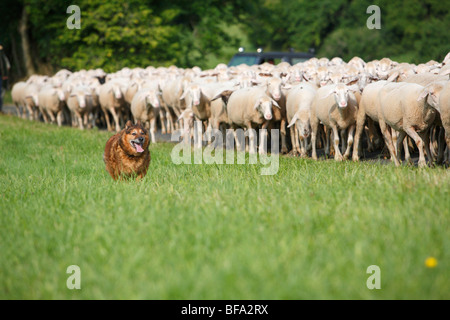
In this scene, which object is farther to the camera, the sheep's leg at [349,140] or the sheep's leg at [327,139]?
the sheep's leg at [327,139]

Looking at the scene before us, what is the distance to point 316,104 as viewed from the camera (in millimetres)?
13164

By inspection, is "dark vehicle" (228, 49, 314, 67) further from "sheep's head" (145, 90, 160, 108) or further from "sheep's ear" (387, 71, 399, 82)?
"sheep's ear" (387, 71, 399, 82)

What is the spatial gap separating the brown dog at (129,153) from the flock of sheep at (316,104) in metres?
4.26

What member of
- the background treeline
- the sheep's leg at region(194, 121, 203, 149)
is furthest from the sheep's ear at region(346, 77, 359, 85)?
the background treeline

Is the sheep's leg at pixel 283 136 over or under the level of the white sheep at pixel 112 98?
under

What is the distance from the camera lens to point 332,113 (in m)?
12.7

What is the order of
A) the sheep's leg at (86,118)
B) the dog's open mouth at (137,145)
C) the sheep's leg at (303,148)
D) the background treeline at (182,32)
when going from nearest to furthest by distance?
the dog's open mouth at (137,145) → the sheep's leg at (303,148) → the sheep's leg at (86,118) → the background treeline at (182,32)

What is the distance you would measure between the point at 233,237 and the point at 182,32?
37770 millimetres

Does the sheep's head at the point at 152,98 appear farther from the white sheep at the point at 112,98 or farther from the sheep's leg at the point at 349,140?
the sheep's leg at the point at 349,140

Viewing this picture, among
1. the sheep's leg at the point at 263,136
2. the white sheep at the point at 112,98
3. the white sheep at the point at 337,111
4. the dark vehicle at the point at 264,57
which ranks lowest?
the sheep's leg at the point at 263,136

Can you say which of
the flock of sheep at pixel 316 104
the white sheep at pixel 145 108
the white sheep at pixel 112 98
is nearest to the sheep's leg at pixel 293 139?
the flock of sheep at pixel 316 104

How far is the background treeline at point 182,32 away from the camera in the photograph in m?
36.2
